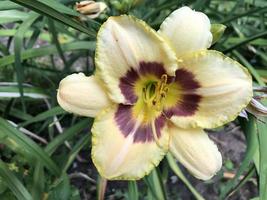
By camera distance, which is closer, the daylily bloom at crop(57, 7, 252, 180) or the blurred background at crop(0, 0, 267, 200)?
the daylily bloom at crop(57, 7, 252, 180)

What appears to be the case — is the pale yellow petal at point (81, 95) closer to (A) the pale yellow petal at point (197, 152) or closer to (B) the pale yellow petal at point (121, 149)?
(B) the pale yellow petal at point (121, 149)

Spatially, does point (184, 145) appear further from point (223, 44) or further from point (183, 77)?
point (223, 44)

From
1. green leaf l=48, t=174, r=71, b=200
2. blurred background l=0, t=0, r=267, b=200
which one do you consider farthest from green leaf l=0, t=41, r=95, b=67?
green leaf l=48, t=174, r=71, b=200

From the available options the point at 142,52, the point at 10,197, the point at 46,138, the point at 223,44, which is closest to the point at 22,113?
the point at 46,138

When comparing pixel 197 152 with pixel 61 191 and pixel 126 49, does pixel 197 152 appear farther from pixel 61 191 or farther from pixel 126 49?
pixel 61 191

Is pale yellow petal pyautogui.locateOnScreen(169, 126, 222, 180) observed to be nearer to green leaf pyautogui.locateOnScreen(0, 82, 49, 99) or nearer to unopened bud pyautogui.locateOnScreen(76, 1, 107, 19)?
unopened bud pyautogui.locateOnScreen(76, 1, 107, 19)

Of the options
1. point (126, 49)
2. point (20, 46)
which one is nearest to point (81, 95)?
point (126, 49)

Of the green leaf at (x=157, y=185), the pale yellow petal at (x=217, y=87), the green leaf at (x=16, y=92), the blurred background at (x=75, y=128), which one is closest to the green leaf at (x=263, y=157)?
the blurred background at (x=75, y=128)
